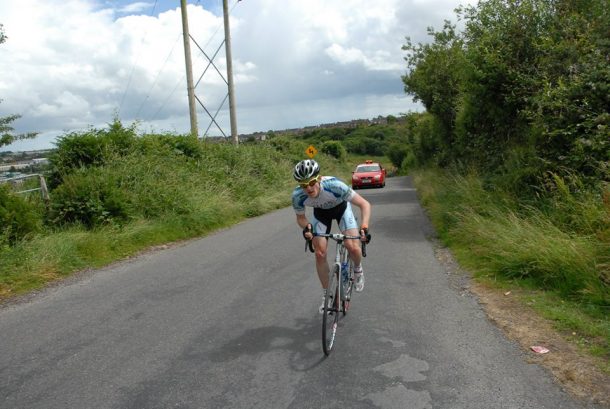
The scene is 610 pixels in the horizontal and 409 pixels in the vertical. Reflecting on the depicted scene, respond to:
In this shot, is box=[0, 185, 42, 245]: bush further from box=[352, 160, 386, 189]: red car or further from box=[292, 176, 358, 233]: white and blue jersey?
box=[352, 160, 386, 189]: red car

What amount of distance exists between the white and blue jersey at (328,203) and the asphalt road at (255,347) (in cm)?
113

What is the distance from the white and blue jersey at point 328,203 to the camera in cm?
561

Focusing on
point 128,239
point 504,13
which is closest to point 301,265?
point 128,239

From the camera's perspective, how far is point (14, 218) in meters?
9.23

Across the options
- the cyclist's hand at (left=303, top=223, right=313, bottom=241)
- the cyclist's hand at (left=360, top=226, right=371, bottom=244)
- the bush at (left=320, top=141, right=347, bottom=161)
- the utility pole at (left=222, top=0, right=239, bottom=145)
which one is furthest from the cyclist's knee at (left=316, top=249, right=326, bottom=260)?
the bush at (left=320, top=141, right=347, bottom=161)

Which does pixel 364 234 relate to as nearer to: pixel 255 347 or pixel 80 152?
pixel 255 347

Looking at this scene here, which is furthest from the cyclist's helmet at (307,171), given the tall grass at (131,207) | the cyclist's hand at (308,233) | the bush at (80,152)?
the bush at (80,152)

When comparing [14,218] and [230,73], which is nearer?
[14,218]

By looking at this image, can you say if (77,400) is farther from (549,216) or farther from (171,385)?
(549,216)

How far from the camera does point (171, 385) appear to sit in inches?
172

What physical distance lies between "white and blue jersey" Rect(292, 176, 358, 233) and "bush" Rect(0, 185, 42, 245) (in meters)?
5.93

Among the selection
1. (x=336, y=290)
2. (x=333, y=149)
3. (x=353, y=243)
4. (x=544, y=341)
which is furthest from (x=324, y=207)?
(x=333, y=149)

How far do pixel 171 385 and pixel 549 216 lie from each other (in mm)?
6652

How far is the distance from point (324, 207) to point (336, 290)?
39.7 inches
